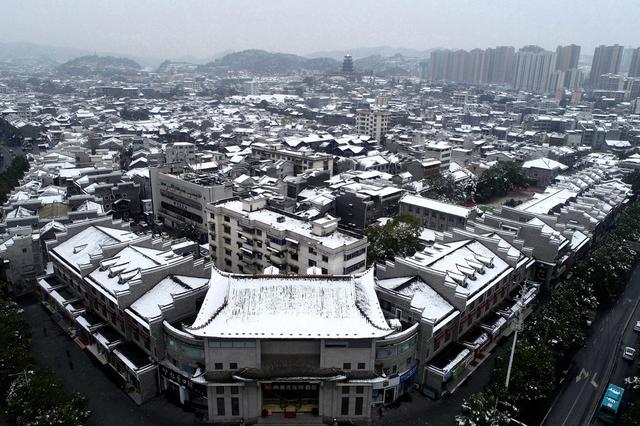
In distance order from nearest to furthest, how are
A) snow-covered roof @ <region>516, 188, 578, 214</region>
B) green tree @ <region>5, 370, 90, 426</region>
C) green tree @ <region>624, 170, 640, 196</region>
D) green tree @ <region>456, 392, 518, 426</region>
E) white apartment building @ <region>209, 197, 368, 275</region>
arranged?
green tree @ <region>5, 370, 90, 426</region>
green tree @ <region>456, 392, 518, 426</region>
white apartment building @ <region>209, 197, 368, 275</region>
snow-covered roof @ <region>516, 188, 578, 214</region>
green tree @ <region>624, 170, 640, 196</region>

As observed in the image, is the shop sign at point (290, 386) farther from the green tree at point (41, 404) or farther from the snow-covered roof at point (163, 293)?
the green tree at point (41, 404)

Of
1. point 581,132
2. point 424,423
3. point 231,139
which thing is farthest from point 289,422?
point 581,132

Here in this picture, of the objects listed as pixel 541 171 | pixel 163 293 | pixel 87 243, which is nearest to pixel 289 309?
pixel 163 293

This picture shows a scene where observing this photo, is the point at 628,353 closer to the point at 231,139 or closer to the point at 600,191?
the point at 600,191

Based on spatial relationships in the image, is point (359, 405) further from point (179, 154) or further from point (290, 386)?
point (179, 154)

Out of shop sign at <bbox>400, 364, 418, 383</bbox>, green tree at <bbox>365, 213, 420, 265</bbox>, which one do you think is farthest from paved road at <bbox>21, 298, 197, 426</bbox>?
green tree at <bbox>365, 213, 420, 265</bbox>

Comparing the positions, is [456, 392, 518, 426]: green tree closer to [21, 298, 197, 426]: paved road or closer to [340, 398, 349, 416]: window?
[340, 398, 349, 416]: window
